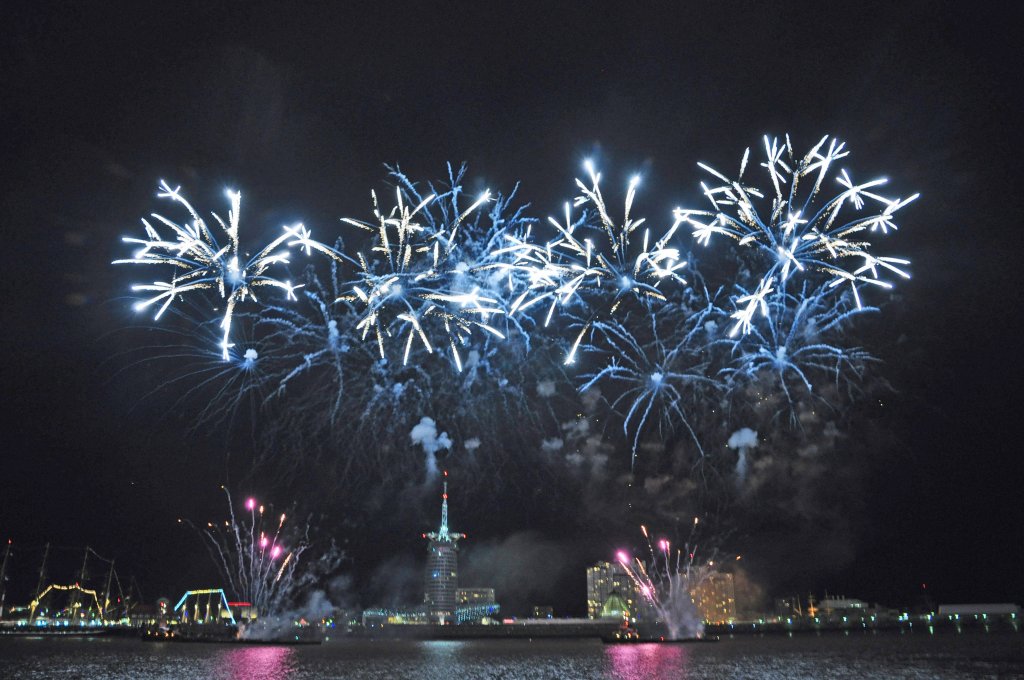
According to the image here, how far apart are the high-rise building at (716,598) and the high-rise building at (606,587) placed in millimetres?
15527

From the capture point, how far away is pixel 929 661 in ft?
191

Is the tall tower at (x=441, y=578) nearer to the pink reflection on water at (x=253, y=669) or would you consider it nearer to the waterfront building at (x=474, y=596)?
the waterfront building at (x=474, y=596)

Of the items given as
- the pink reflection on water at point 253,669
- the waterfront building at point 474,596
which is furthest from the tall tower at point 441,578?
the pink reflection on water at point 253,669

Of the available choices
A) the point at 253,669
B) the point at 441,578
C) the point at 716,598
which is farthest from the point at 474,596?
the point at 253,669

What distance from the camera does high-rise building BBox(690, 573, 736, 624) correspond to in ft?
529

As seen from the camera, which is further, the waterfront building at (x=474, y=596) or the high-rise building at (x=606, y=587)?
the waterfront building at (x=474, y=596)

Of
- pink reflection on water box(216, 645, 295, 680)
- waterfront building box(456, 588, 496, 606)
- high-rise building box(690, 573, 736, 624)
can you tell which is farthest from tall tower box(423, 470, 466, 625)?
pink reflection on water box(216, 645, 295, 680)

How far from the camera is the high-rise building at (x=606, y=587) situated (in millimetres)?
164125

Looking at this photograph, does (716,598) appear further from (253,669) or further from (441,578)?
(253,669)

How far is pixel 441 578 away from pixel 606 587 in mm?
40359

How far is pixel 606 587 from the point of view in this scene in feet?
562

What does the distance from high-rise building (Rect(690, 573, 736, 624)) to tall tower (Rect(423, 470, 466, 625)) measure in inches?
2271

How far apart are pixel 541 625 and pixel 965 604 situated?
111614 mm

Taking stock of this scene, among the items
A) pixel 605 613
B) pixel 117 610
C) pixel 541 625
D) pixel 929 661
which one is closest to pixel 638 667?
pixel 929 661
